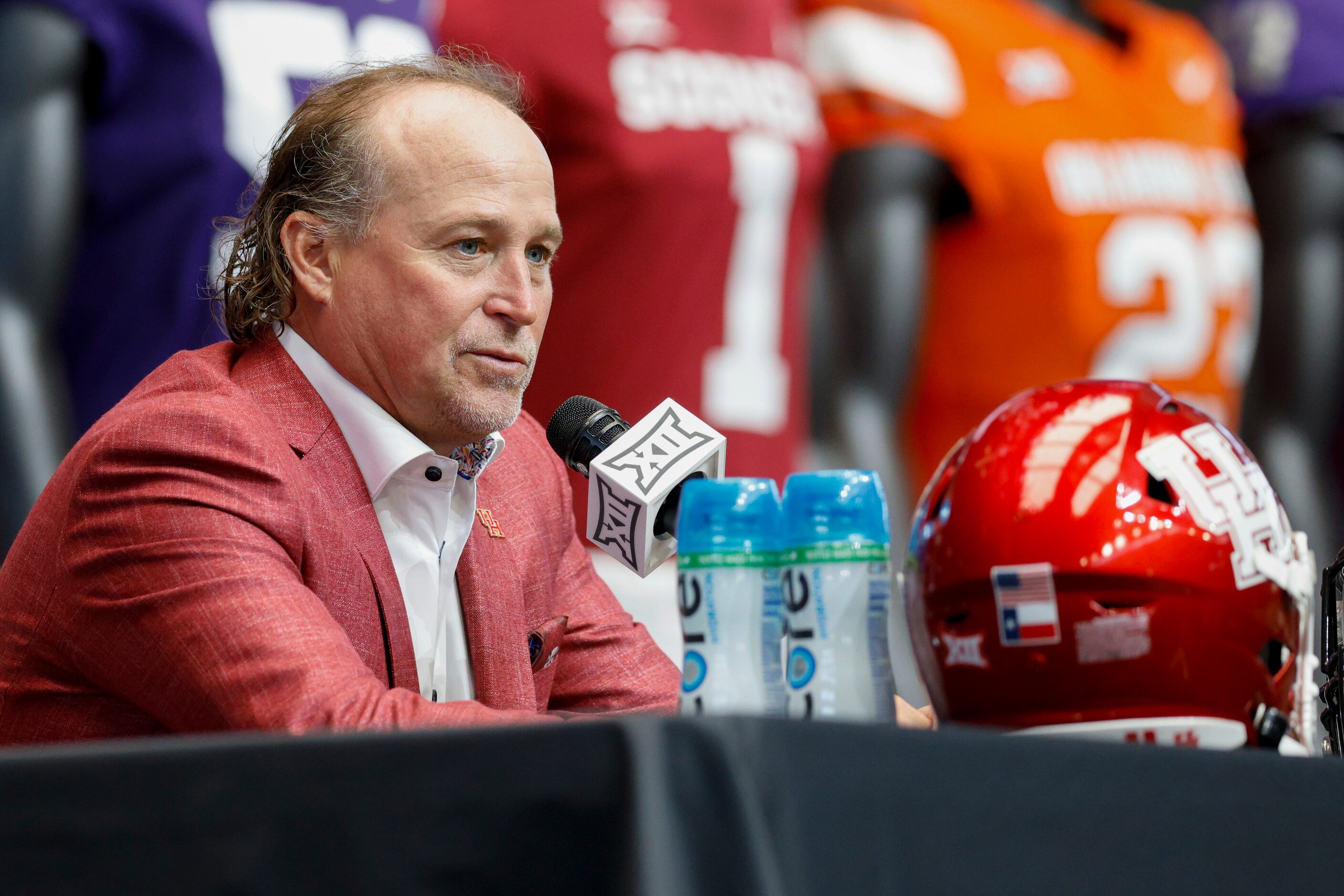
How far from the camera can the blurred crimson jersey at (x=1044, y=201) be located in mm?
2621

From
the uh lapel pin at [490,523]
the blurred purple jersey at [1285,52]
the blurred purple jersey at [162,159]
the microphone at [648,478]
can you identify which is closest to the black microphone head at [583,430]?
the microphone at [648,478]

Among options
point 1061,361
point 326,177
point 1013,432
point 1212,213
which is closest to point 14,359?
point 326,177

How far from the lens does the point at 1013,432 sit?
1.04 m

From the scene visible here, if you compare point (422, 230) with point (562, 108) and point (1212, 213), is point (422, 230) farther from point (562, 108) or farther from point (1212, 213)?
point (1212, 213)

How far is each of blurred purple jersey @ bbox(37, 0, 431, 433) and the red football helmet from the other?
45.8 inches

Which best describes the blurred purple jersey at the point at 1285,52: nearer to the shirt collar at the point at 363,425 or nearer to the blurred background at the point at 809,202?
the blurred background at the point at 809,202

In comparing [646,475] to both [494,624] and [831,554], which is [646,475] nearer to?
[831,554]

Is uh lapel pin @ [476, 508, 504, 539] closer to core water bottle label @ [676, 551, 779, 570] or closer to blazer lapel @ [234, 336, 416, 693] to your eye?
blazer lapel @ [234, 336, 416, 693]

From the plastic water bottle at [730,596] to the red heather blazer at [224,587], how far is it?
0.37ft

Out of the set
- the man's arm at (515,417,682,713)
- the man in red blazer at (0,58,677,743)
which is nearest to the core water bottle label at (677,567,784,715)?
the man in red blazer at (0,58,677,743)

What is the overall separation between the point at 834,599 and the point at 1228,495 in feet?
1.00

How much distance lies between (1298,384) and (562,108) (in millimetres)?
1614

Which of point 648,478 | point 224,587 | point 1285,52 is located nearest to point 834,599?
point 648,478

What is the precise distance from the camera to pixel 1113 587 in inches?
37.8
